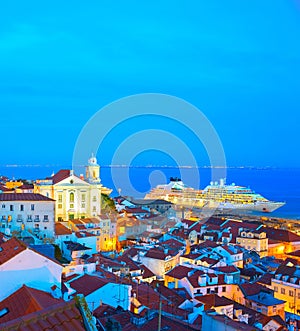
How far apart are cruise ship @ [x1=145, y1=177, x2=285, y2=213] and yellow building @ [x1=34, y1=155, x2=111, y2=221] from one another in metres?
38.7

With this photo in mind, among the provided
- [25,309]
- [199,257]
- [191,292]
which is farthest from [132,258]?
[25,309]

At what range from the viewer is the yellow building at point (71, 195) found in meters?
25.0

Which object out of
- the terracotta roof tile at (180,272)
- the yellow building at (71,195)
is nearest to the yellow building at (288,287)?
the terracotta roof tile at (180,272)

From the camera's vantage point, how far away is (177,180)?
7975 centimetres

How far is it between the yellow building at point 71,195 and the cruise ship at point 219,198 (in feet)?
127

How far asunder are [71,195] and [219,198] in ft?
152

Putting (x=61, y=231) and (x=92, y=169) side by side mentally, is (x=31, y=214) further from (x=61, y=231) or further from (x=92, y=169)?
(x=92, y=169)

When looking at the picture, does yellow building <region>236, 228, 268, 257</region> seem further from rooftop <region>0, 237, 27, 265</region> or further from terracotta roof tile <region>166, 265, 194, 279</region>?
rooftop <region>0, 237, 27, 265</region>

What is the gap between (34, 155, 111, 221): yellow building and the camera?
2503 centimetres

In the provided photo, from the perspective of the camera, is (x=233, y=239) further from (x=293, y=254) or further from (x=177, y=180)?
(x=177, y=180)

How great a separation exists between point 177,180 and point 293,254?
2349 inches

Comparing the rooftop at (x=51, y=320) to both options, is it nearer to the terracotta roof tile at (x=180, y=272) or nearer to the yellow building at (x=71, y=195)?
the terracotta roof tile at (x=180, y=272)

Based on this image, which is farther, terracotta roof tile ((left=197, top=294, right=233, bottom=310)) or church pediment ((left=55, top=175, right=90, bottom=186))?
church pediment ((left=55, top=175, right=90, bottom=186))

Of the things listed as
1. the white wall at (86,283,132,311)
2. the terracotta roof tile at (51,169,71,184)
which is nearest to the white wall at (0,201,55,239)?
the terracotta roof tile at (51,169,71,184)
